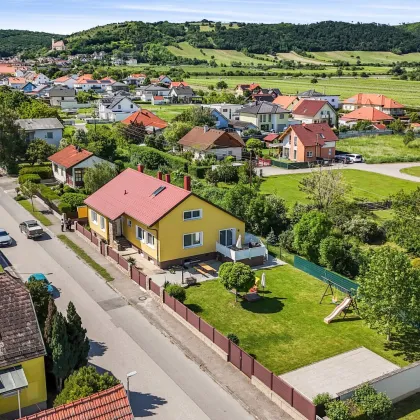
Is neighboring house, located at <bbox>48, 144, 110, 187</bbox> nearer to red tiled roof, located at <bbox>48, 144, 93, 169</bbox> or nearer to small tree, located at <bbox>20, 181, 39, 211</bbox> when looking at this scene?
red tiled roof, located at <bbox>48, 144, 93, 169</bbox>

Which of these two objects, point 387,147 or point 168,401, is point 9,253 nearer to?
point 168,401

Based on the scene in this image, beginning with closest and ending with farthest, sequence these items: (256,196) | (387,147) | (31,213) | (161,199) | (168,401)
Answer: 1. (168,401)
2. (161,199)
3. (256,196)
4. (31,213)
5. (387,147)

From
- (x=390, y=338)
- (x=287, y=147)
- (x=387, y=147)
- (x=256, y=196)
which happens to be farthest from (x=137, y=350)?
(x=387, y=147)

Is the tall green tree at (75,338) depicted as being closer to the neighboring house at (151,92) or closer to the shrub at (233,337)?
the shrub at (233,337)

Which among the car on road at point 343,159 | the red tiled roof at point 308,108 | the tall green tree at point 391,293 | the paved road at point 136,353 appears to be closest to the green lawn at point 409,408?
the tall green tree at point 391,293

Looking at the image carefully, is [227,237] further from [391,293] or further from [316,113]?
[316,113]

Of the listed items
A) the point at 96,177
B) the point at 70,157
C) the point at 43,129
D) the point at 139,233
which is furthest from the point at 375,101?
the point at 139,233
